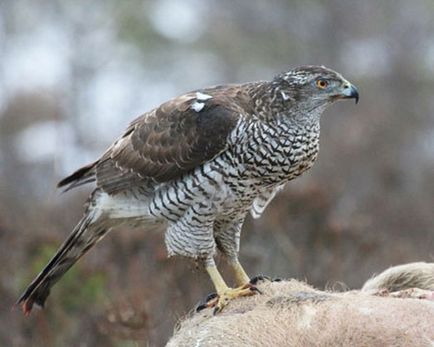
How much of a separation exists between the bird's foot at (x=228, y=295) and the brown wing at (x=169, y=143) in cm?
73

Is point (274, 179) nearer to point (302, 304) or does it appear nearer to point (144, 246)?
point (302, 304)

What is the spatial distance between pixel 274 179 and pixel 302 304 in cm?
119

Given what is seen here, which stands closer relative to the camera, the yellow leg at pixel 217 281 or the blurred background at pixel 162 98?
the yellow leg at pixel 217 281

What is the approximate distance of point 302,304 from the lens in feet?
13.3

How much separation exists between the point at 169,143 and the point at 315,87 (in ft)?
2.78

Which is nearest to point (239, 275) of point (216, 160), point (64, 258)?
point (216, 160)

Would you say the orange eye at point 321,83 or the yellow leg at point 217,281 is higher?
the orange eye at point 321,83

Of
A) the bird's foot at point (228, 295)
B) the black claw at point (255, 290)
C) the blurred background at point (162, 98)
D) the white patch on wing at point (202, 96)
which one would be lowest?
the blurred background at point (162, 98)

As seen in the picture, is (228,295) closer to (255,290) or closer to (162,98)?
(255,290)

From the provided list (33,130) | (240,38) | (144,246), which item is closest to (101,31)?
(240,38)

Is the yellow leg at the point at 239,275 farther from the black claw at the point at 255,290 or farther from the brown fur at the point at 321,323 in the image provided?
the brown fur at the point at 321,323

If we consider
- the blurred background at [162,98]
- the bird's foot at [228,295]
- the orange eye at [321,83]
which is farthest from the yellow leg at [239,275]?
the orange eye at [321,83]

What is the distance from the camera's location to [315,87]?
5.13 m

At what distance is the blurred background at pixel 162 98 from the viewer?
23.6ft
